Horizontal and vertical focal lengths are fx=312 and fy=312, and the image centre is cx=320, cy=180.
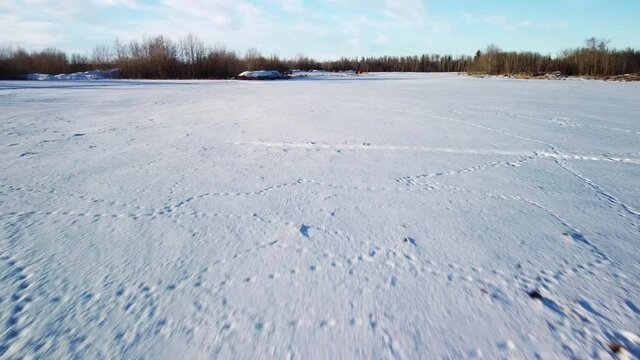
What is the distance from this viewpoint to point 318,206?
1.65 meters

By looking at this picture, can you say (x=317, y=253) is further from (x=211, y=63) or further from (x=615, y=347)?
(x=211, y=63)

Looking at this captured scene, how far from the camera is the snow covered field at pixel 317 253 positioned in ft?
2.81

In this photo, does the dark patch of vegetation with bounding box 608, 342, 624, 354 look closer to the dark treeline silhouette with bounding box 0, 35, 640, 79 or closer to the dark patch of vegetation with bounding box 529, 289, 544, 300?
the dark patch of vegetation with bounding box 529, 289, 544, 300

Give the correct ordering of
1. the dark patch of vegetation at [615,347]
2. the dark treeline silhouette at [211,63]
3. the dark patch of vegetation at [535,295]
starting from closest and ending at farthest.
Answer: the dark patch of vegetation at [615,347], the dark patch of vegetation at [535,295], the dark treeline silhouette at [211,63]

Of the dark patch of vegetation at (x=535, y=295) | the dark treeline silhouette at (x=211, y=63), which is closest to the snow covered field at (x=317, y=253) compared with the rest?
the dark patch of vegetation at (x=535, y=295)

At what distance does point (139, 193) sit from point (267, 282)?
3.75ft

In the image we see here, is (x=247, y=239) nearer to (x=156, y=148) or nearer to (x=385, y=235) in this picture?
(x=385, y=235)

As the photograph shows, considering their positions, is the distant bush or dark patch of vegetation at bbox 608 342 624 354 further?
the distant bush

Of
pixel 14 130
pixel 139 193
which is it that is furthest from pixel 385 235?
pixel 14 130

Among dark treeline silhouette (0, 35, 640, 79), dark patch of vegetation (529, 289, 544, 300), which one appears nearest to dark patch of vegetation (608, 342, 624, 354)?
dark patch of vegetation (529, 289, 544, 300)

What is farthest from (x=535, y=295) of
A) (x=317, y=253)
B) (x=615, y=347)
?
(x=317, y=253)

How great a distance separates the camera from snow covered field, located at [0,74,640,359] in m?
0.86

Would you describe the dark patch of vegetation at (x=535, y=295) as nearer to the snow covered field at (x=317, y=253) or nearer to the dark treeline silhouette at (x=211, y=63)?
the snow covered field at (x=317, y=253)

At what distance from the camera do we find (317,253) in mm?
1237
